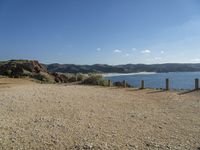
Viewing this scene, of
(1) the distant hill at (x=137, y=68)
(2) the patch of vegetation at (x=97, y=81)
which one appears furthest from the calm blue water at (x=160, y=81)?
(1) the distant hill at (x=137, y=68)

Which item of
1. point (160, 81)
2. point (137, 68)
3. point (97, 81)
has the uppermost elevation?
point (137, 68)

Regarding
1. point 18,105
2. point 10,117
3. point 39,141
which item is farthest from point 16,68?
point 39,141

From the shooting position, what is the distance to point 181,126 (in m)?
7.61

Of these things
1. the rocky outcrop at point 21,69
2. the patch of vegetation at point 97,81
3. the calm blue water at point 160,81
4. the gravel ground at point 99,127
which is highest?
the rocky outcrop at point 21,69

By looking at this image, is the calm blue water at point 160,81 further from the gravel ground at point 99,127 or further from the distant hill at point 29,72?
the gravel ground at point 99,127

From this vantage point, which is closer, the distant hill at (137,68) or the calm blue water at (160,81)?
the calm blue water at (160,81)

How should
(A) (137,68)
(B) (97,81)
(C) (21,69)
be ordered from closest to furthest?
1. (B) (97,81)
2. (C) (21,69)
3. (A) (137,68)

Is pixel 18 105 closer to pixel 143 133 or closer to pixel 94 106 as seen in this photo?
→ pixel 94 106

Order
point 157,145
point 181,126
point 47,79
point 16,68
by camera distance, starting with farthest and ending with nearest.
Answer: point 16,68 < point 47,79 < point 181,126 < point 157,145

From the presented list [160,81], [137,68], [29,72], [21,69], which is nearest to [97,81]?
[29,72]

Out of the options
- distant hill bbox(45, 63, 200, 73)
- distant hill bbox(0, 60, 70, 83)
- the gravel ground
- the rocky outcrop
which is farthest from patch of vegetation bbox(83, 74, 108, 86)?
distant hill bbox(45, 63, 200, 73)

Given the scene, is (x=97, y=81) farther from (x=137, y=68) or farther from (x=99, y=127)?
(x=137, y=68)

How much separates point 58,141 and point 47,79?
28.2 meters

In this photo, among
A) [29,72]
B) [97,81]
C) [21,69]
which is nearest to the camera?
[97,81]
